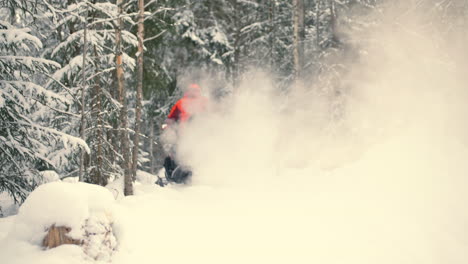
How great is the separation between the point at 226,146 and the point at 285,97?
25.1ft

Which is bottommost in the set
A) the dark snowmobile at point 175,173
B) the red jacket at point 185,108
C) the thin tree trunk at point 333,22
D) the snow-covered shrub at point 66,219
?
the dark snowmobile at point 175,173

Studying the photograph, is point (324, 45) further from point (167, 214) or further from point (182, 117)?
point (167, 214)

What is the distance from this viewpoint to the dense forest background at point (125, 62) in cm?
688

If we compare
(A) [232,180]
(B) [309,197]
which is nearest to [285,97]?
(A) [232,180]

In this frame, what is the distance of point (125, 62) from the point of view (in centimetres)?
927

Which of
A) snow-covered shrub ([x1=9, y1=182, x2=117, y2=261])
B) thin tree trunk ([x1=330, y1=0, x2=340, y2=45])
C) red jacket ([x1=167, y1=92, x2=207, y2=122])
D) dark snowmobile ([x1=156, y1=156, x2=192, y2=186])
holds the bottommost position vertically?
dark snowmobile ([x1=156, y1=156, x2=192, y2=186])

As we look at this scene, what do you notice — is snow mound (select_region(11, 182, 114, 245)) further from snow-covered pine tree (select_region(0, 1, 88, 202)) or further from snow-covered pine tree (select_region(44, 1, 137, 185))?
snow-covered pine tree (select_region(44, 1, 137, 185))

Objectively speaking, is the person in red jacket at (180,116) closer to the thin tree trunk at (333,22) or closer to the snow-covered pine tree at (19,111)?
the snow-covered pine tree at (19,111)

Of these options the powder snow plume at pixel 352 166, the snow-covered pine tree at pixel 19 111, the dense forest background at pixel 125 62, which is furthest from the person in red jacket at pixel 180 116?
the snow-covered pine tree at pixel 19 111

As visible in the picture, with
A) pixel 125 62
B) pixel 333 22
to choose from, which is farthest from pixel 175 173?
pixel 333 22

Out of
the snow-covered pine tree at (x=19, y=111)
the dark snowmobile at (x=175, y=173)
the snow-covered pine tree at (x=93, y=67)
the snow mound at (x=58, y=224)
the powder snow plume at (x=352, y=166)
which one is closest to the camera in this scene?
the snow mound at (x=58, y=224)

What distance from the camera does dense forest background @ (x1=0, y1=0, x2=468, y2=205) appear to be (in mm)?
6883

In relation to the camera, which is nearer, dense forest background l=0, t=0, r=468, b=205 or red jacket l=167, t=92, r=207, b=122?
dense forest background l=0, t=0, r=468, b=205

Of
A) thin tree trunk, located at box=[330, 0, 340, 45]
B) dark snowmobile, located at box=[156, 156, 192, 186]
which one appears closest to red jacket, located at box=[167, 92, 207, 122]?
dark snowmobile, located at box=[156, 156, 192, 186]
